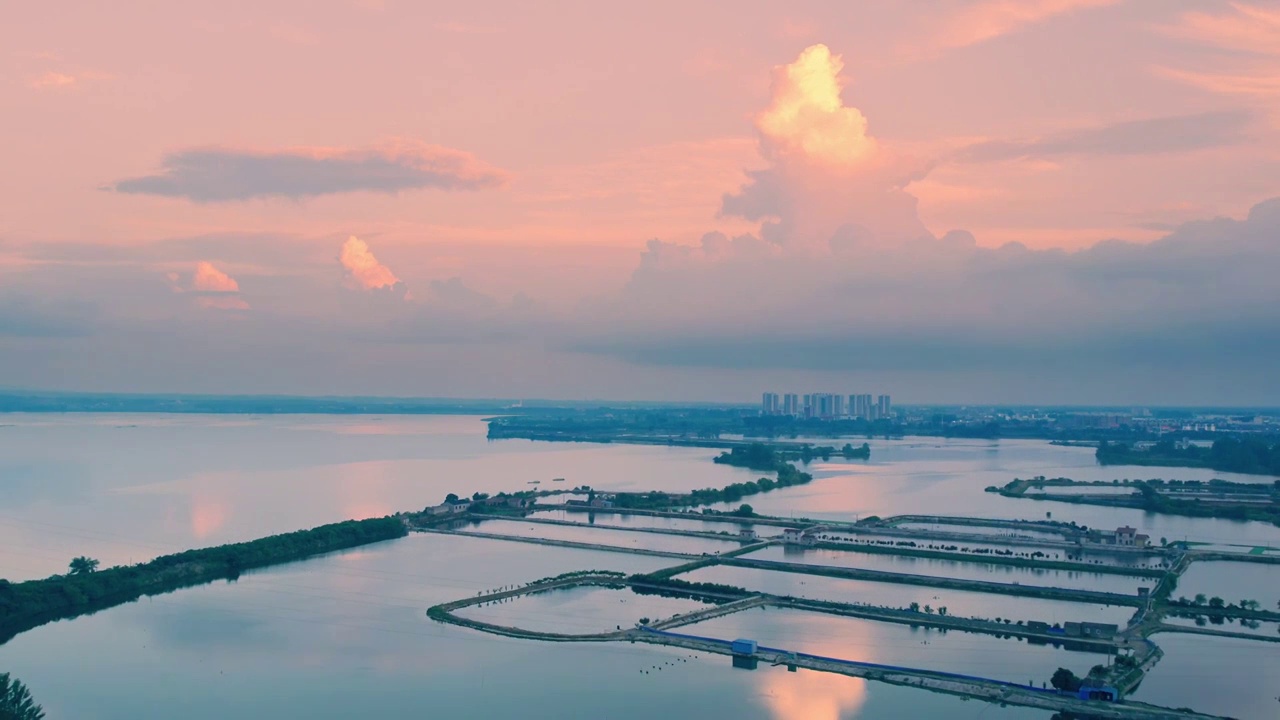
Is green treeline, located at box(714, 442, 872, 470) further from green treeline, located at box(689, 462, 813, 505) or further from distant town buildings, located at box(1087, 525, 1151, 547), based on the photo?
distant town buildings, located at box(1087, 525, 1151, 547)

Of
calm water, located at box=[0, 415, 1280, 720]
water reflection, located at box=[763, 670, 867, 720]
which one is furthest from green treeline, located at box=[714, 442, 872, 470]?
water reflection, located at box=[763, 670, 867, 720]

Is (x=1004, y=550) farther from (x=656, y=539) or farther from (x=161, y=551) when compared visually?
(x=161, y=551)

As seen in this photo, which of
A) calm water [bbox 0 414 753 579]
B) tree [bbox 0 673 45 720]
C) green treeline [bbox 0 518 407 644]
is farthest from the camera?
calm water [bbox 0 414 753 579]

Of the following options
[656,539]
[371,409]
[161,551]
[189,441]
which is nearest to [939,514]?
[656,539]

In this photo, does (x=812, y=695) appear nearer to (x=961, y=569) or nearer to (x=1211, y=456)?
(x=961, y=569)

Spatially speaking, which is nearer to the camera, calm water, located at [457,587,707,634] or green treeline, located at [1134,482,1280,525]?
calm water, located at [457,587,707,634]

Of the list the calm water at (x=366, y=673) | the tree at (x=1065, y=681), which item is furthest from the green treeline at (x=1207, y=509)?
the calm water at (x=366, y=673)

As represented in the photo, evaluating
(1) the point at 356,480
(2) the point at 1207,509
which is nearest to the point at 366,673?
(1) the point at 356,480
